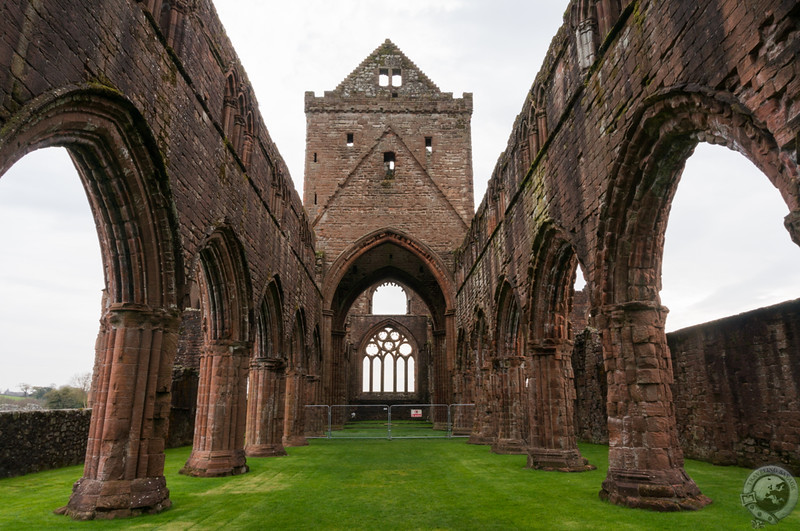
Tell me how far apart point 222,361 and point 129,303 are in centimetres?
336

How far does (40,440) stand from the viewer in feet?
29.7

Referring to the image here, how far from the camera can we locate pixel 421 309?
36.0 metres

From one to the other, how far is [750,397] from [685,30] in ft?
21.1

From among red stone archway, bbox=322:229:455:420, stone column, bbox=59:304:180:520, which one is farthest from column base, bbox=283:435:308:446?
stone column, bbox=59:304:180:520

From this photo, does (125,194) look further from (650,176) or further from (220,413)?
(650,176)

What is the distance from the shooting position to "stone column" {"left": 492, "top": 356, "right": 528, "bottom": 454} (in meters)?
11.5

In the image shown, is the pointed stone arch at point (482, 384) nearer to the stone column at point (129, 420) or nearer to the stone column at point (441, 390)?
the stone column at point (441, 390)

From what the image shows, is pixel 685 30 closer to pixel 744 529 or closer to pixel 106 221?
pixel 744 529

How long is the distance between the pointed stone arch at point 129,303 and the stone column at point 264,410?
604cm

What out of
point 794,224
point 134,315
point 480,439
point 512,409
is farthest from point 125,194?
point 480,439

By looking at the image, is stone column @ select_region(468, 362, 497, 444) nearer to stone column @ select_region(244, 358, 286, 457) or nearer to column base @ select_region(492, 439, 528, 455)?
column base @ select_region(492, 439, 528, 455)

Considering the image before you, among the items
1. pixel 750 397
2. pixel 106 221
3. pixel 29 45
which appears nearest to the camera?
pixel 29 45

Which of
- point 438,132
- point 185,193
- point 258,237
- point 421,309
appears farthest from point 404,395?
point 185,193

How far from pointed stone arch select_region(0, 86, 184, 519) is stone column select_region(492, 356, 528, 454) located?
7.50 meters
